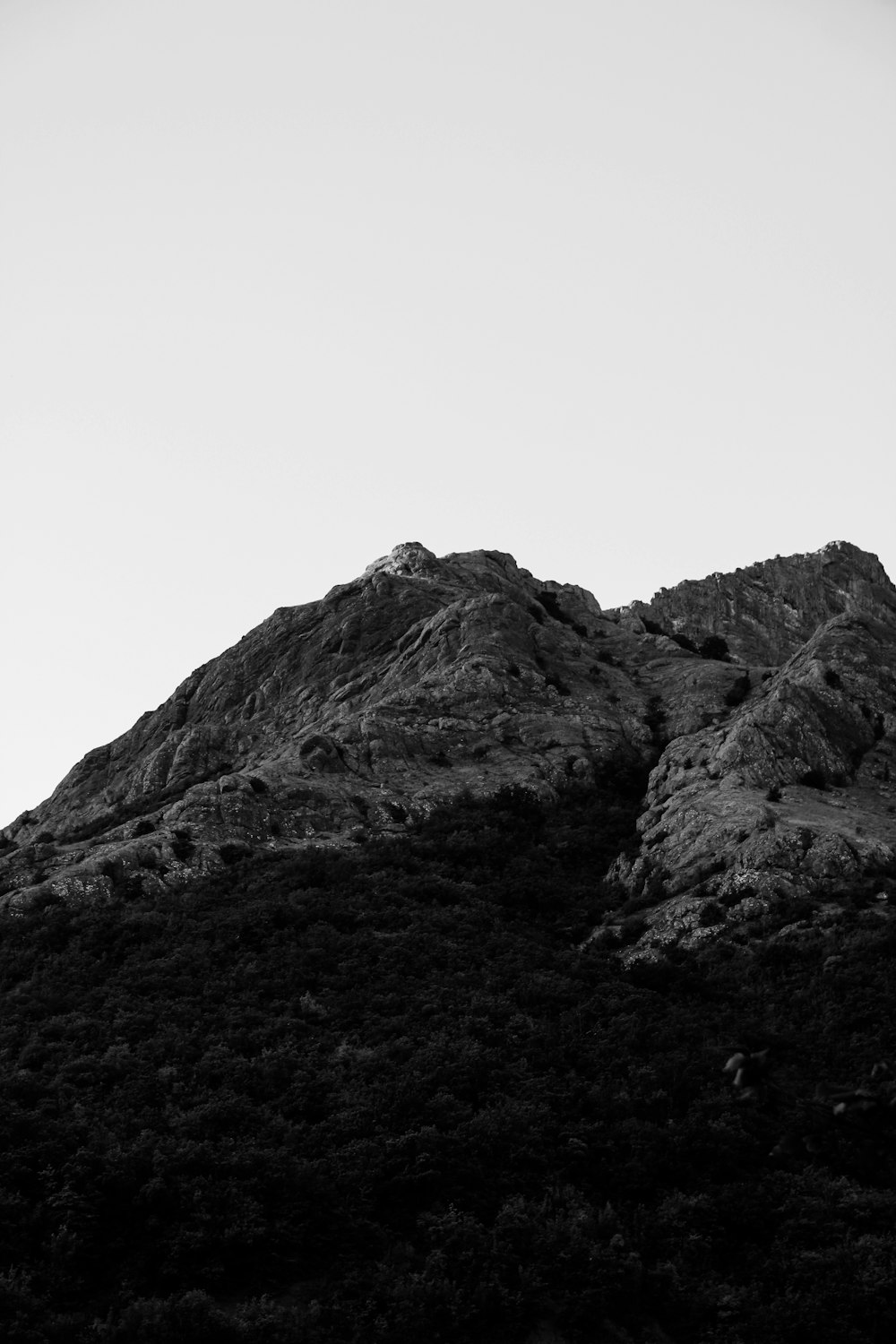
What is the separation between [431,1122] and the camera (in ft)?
117

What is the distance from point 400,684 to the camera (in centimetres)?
7650

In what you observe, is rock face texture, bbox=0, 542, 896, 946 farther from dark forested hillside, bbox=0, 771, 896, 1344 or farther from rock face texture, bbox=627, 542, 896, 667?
rock face texture, bbox=627, 542, 896, 667

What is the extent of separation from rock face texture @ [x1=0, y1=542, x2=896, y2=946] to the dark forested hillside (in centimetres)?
367

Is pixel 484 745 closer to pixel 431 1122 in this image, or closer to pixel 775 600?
pixel 431 1122

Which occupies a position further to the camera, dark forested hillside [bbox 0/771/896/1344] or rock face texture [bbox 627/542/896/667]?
rock face texture [bbox 627/542/896/667]

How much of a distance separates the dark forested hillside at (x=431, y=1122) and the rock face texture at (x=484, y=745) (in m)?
3.67

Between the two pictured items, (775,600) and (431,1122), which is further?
(775,600)

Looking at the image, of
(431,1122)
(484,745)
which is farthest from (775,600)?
(431,1122)

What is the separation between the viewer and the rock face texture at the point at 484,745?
55.2 m

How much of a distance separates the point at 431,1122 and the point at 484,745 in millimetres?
35832

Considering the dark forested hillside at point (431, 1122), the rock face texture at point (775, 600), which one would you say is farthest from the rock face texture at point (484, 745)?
the rock face texture at point (775, 600)

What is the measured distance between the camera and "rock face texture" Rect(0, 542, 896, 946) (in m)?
55.2

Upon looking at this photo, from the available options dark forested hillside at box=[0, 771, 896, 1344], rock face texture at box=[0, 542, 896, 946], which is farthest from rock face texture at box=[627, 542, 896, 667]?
dark forested hillside at box=[0, 771, 896, 1344]

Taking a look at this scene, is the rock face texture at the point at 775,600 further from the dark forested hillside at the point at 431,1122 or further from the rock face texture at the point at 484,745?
the dark forested hillside at the point at 431,1122
